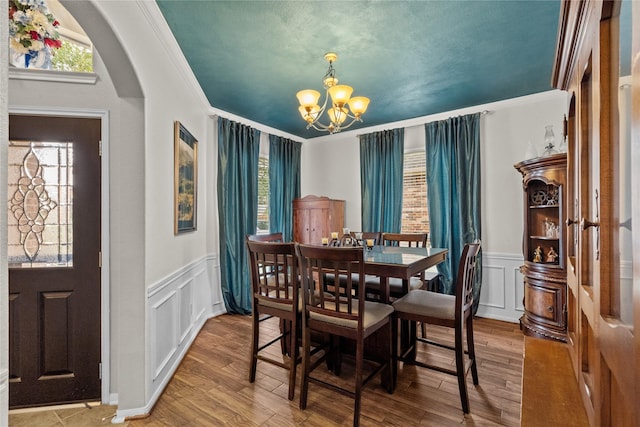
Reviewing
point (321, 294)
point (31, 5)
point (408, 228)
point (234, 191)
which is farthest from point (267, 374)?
point (31, 5)

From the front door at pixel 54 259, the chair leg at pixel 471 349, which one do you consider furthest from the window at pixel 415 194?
the front door at pixel 54 259

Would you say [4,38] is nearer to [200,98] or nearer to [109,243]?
[109,243]

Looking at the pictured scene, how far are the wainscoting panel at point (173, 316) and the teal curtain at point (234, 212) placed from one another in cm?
27

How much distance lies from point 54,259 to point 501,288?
14.6ft

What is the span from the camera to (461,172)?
12.6 feet

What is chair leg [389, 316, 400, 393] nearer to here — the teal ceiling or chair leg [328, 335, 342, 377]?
chair leg [328, 335, 342, 377]

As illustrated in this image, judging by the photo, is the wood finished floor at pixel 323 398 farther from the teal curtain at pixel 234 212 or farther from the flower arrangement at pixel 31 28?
the flower arrangement at pixel 31 28

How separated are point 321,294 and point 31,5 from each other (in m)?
2.74

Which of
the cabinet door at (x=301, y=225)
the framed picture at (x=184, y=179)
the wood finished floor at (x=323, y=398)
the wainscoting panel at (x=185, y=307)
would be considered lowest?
the wood finished floor at (x=323, y=398)

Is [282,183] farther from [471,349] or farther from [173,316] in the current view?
[471,349]

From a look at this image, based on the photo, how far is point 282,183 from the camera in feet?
16.0

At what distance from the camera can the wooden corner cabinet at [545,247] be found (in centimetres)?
277

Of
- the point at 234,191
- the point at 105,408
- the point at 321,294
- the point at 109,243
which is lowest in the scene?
the point at 105,408

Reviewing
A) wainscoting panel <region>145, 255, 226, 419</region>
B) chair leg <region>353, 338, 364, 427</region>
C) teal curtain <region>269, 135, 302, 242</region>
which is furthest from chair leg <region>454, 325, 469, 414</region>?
teal curtain <region>269, 135, 302, 242</region>
